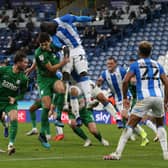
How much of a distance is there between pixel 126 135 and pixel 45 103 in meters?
2.74

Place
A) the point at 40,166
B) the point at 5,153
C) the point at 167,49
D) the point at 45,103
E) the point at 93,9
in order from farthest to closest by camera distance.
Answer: the point at 93,9
the point at 167,49
the point at 45,103
the point at 5,153
the point at 40,166

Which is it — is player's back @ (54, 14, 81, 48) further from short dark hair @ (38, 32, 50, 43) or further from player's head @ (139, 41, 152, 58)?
player's head @ (139, 41, 152, 58)

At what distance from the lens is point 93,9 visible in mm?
41062

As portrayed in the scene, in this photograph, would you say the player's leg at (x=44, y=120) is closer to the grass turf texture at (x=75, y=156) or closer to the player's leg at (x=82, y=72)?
the grass turf texture at (x=75, y=156)

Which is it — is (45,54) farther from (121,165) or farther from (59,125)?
(121,165)

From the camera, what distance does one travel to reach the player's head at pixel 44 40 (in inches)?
539

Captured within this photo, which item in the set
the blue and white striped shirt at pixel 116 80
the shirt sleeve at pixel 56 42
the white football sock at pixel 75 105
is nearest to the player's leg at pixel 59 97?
the white football sock at pixel 75 105

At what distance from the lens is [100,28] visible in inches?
1534

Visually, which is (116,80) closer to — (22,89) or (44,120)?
(44,120)

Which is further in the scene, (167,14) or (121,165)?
(167,14)

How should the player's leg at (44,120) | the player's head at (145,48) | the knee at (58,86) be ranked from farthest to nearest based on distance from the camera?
1. the knee at (58,86)
2. the player's leg at (44,120)
3. the player's head at (145,48)

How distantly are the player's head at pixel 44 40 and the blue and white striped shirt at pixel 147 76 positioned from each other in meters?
2.44

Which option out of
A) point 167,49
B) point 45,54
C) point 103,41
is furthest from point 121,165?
point 103,41

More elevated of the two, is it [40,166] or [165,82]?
[165,82]
